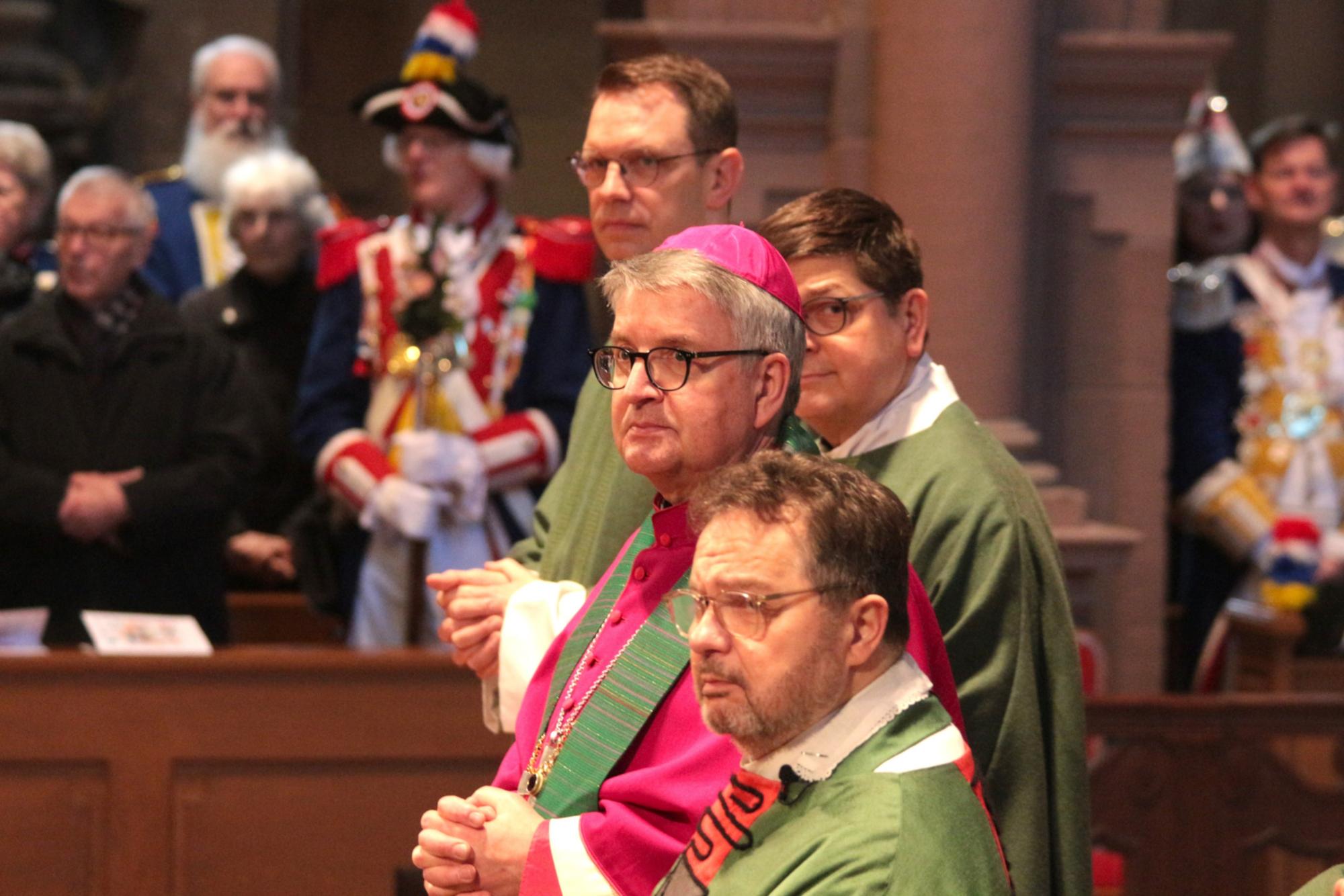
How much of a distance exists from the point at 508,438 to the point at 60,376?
4.28 ft

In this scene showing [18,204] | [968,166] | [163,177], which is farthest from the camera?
[163,177]

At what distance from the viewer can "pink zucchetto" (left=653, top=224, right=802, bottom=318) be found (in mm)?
2682

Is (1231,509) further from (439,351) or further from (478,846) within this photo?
(478,846)

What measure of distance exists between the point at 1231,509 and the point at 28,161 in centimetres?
432

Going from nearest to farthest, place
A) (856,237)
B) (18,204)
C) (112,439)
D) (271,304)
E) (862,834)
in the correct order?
1. (862,834)
2. (856,237)
3. (112,439)
4. (18,204)
5. (271,304)

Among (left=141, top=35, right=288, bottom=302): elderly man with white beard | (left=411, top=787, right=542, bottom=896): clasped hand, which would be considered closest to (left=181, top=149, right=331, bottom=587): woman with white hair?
(left=141, top=35, right=288, bottom=302): elderly man with white beard

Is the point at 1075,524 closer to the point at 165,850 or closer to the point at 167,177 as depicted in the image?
the point at 165,850

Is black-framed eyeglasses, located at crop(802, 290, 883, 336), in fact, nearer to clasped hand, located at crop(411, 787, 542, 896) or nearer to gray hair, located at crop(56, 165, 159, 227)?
clasped hand, located at crop(411, 787, 542, 896)

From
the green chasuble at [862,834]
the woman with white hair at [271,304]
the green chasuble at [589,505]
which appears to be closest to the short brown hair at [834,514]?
the green chasuble at [862,834]

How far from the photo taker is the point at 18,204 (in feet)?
21.2

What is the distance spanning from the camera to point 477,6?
31.5 ft

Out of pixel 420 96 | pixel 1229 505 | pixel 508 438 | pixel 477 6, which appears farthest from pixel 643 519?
pixel 477 6

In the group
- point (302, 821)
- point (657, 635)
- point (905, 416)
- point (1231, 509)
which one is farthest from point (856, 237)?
point (1231, 509)

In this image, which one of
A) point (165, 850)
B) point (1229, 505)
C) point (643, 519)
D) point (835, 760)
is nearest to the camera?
point (835, 760)
